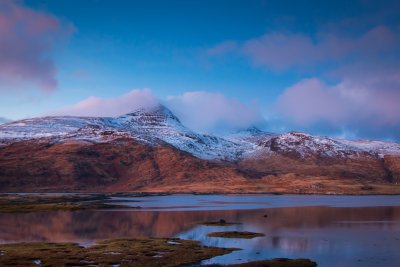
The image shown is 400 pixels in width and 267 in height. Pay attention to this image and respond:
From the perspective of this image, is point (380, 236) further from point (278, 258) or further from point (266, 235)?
point (278, 258)

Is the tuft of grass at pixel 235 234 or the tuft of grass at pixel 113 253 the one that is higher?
the tuft of grass at pixel 235 234

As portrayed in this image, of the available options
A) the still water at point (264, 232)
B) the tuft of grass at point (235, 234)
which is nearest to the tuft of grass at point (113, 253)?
the still water at point (264, 232)

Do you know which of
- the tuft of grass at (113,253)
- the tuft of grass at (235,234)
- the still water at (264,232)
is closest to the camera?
the tuft of grass at (113,253)

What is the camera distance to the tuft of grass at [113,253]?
43375 mm

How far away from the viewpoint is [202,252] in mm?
49250

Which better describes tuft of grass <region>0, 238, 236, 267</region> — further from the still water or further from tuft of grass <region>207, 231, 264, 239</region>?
tuft of grass <region>207, 231, 264, 239</region>

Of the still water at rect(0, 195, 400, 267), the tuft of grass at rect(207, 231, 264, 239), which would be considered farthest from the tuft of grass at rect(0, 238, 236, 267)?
the tuft of grass at rect(207, 231, 264, 239)

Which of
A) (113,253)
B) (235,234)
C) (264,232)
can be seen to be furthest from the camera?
(264,232)

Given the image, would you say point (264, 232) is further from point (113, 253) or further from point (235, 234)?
point (113, 253)

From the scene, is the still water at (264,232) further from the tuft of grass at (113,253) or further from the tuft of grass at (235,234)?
the tuft of grass at (113,253)

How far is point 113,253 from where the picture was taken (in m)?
48.6

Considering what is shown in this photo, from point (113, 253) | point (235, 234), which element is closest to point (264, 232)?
point (235, 234)

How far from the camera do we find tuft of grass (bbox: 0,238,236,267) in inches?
1708

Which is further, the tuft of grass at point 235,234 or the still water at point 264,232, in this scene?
the tuft of grass at point 235,234
